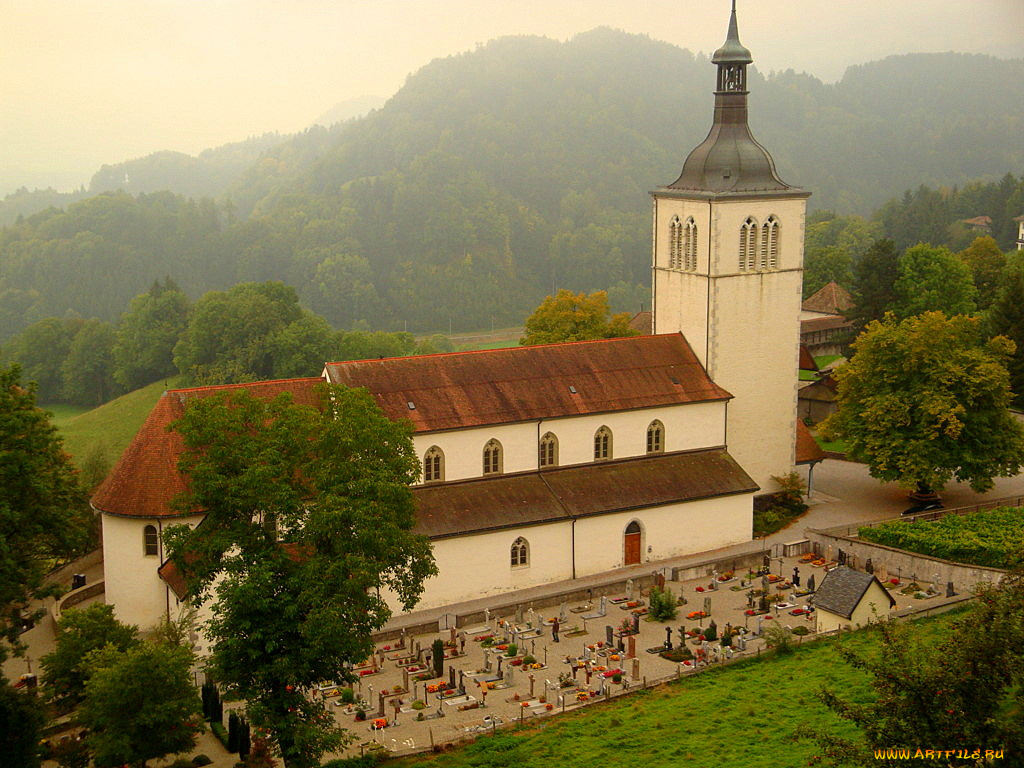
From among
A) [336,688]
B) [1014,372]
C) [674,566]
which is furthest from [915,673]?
[1014,372]

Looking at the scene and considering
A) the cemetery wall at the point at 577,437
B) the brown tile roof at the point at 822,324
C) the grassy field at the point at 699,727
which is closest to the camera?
the grassy field at the point at 699,727

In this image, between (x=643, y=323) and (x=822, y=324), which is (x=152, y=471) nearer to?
(x=643, y=323)

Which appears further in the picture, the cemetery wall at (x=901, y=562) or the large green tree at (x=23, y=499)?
the cemetery wall at (x=901, y=562)

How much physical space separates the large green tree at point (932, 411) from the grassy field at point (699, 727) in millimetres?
12756

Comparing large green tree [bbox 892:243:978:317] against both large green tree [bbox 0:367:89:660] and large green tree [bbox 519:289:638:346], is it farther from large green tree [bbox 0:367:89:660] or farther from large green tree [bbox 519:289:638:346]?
large green tree [bbox 0:367:89:660]

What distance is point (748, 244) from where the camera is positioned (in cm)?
4103

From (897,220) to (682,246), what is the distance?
98406 mm

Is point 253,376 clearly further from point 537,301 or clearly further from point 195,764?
point 537,301

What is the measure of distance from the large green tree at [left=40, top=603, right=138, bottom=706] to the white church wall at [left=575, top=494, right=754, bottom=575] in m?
15.5

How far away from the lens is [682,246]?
42.0m

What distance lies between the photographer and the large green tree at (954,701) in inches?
617

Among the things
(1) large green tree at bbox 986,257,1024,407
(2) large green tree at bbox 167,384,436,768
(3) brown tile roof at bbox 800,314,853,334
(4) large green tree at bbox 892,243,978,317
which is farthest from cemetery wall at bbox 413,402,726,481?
(3) brown tile roof at bbox 800,314,853,334

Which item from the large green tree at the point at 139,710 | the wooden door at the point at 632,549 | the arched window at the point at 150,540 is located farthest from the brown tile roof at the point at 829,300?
the large green tree at the point at 139,710

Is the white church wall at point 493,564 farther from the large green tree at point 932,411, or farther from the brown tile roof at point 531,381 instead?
→ the large green tree at point 932,411
